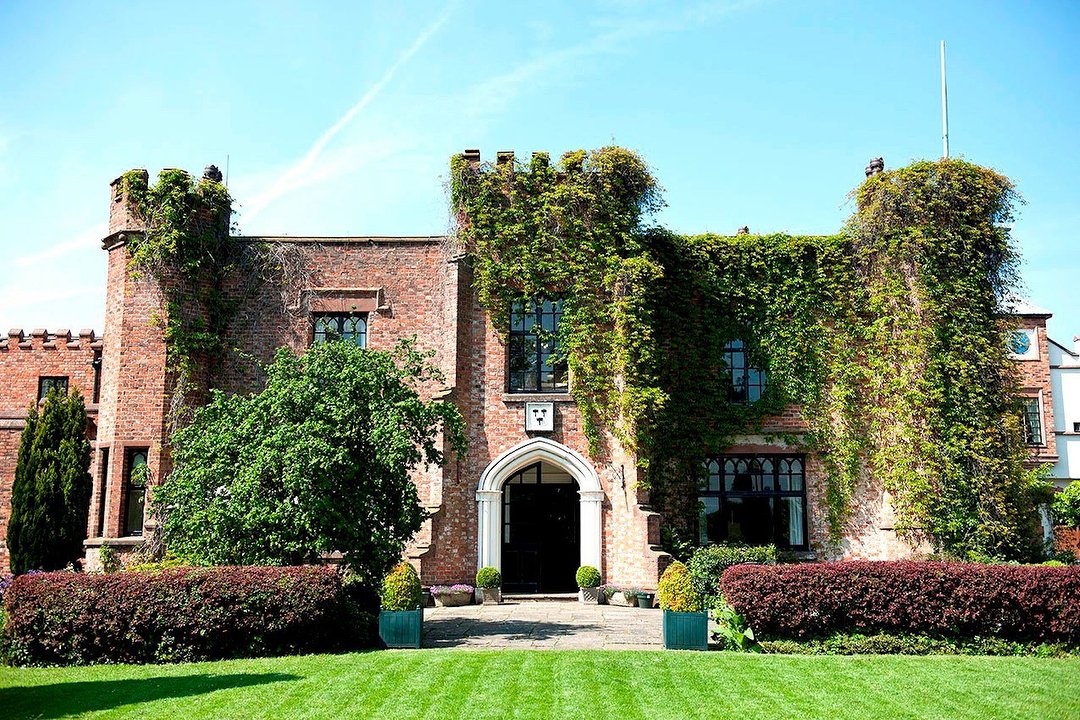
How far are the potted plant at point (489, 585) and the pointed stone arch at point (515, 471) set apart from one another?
50 centimetres

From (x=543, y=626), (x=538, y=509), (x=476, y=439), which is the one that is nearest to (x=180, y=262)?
(x=476, y=439)

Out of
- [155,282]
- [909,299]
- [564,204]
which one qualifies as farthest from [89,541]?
[909,299]

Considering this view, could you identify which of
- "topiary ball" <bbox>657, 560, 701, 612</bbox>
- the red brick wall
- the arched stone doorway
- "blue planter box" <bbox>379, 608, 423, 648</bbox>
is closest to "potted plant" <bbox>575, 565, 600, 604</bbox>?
the arched stone doorway

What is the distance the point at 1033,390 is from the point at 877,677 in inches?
840

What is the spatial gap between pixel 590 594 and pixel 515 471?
2917mm

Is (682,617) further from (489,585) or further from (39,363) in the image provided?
(39,363)

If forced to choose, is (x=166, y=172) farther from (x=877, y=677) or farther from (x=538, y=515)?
(x=877, y=677)

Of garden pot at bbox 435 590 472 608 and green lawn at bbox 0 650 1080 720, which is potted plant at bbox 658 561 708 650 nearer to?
green lawn at bbox 0 650 1080 720

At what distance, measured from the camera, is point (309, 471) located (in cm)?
1373

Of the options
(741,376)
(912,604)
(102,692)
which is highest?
(741,376)

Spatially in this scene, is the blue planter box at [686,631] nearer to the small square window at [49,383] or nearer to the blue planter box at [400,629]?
the blue planter box at [400,629]

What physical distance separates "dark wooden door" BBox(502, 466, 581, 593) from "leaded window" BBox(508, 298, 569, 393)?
1.90m

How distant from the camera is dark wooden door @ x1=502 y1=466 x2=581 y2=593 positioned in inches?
768

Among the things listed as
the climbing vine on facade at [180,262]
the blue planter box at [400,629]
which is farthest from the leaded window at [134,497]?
the blue planter box at [400,629]
